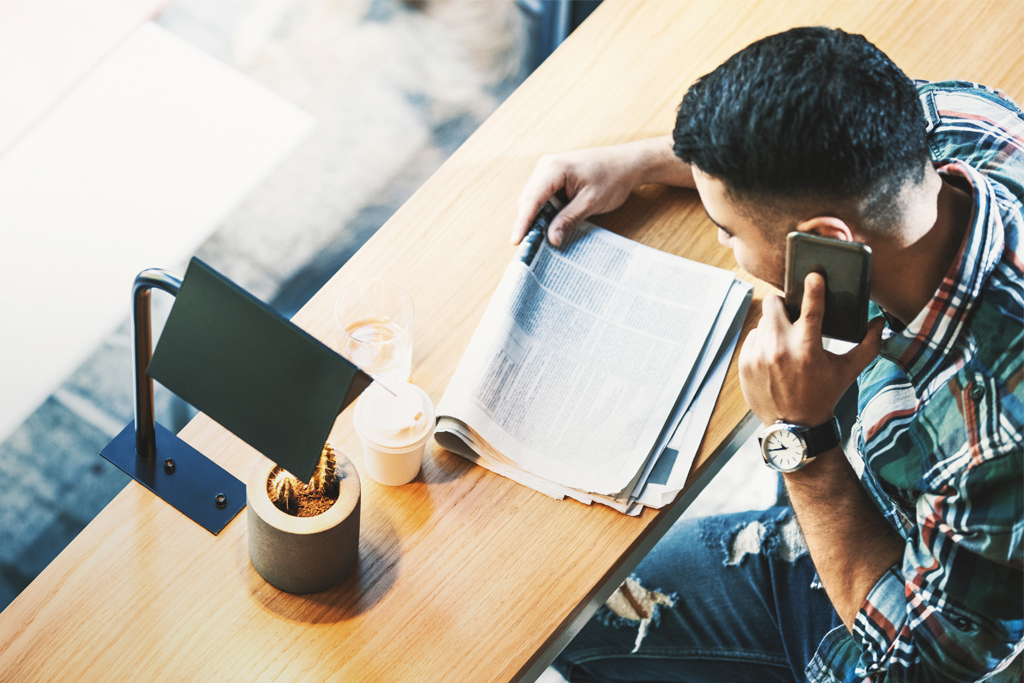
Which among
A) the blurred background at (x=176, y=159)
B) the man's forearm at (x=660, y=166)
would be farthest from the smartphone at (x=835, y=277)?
the blurred background at (x=176, y=159)

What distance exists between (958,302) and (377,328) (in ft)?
2.06

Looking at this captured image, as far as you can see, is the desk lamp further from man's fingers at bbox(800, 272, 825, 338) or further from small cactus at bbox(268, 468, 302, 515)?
man's fingers at bbox(800, 272, 825, 338)

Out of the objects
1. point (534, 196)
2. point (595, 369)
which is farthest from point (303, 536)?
point (534, 196)

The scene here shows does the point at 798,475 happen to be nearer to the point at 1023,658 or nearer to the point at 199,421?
the point at 1023,658

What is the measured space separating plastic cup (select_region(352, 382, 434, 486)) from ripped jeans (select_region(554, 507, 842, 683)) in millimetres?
412

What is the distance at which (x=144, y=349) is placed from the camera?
0.87 metres

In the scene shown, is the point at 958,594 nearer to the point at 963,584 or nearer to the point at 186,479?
the point at 963,584

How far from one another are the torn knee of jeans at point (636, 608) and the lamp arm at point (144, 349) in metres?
0.61

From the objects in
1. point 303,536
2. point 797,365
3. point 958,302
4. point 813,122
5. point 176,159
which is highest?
point 813,122

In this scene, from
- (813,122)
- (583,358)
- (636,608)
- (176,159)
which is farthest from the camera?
(176,159)

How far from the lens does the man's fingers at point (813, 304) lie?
916 millimetres

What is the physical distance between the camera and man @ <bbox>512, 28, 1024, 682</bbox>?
0.86 metres

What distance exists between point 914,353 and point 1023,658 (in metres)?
0.38

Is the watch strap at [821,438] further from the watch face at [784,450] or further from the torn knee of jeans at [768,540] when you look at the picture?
the torn knee of jeans at [768,540]
